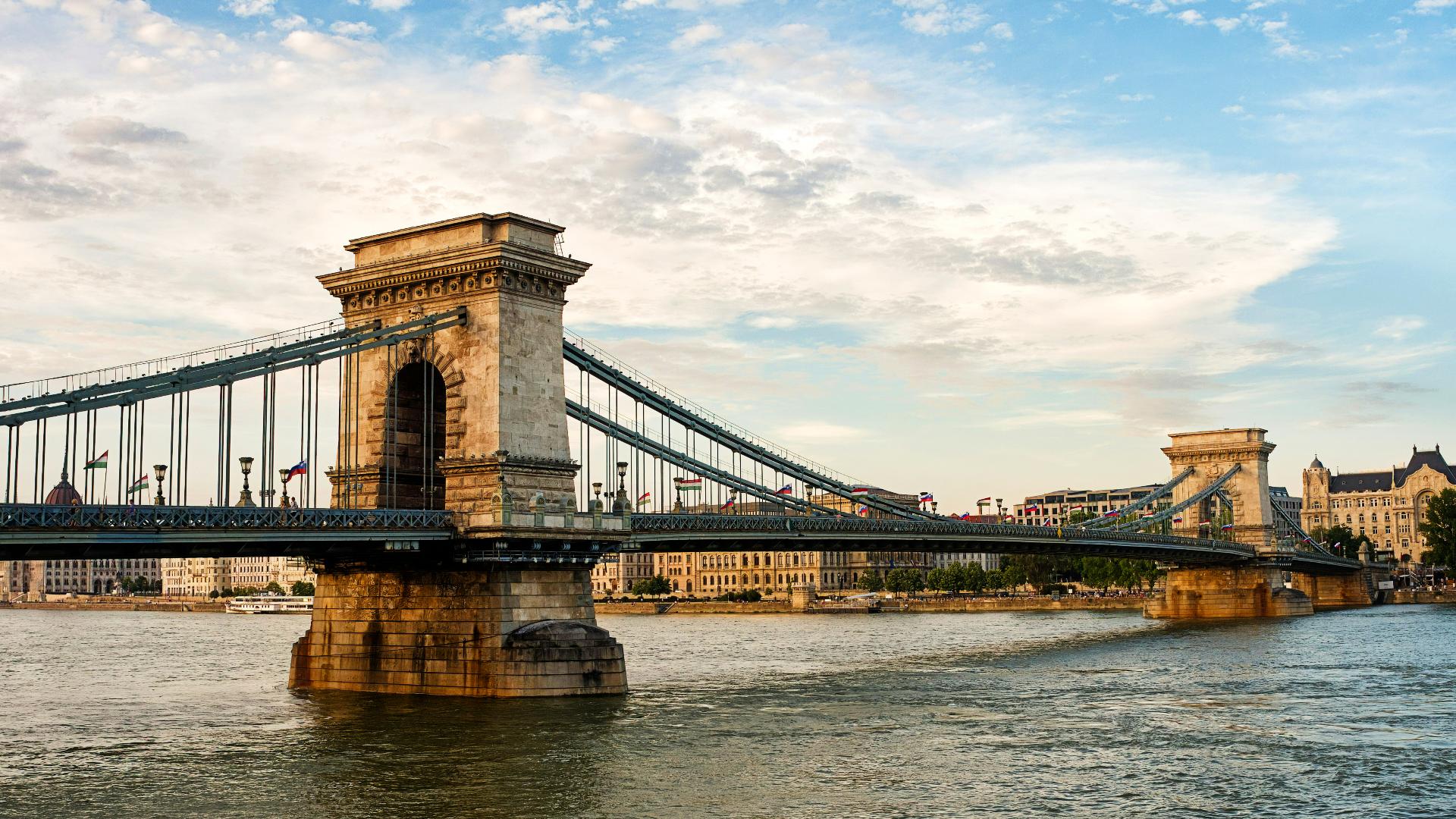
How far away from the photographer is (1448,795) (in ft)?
107

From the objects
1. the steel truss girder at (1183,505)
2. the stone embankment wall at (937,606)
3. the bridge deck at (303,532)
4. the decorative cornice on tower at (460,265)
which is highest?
the decorative cornice on tower at (460,265)

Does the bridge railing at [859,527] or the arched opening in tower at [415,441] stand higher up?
the arched opening in tower at [415,441]

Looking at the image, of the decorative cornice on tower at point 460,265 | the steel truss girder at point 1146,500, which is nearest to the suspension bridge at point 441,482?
the decorative cornice on tower at point 460,265

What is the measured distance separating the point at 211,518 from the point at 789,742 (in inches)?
656

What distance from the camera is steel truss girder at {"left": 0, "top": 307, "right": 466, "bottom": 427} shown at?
3844 cm

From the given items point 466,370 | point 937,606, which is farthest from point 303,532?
point 937,606

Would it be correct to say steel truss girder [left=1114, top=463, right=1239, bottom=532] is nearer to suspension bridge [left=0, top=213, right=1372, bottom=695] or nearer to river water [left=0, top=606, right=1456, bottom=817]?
river water [left=0, top=606, right=1456, bottom=817]

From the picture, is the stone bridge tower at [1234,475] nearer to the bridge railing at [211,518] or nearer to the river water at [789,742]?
the river water at [789,742]

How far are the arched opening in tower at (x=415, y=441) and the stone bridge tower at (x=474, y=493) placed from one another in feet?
0.35

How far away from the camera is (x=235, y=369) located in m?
44.1

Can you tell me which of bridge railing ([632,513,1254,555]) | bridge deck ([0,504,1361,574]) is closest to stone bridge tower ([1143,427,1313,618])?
bridge railing ([632,513,1254,555])

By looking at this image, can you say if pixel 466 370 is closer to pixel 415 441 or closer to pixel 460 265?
pixel 460 265

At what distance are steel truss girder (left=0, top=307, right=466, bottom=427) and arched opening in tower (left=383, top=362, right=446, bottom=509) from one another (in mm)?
2044

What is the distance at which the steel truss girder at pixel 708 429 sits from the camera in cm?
5462
